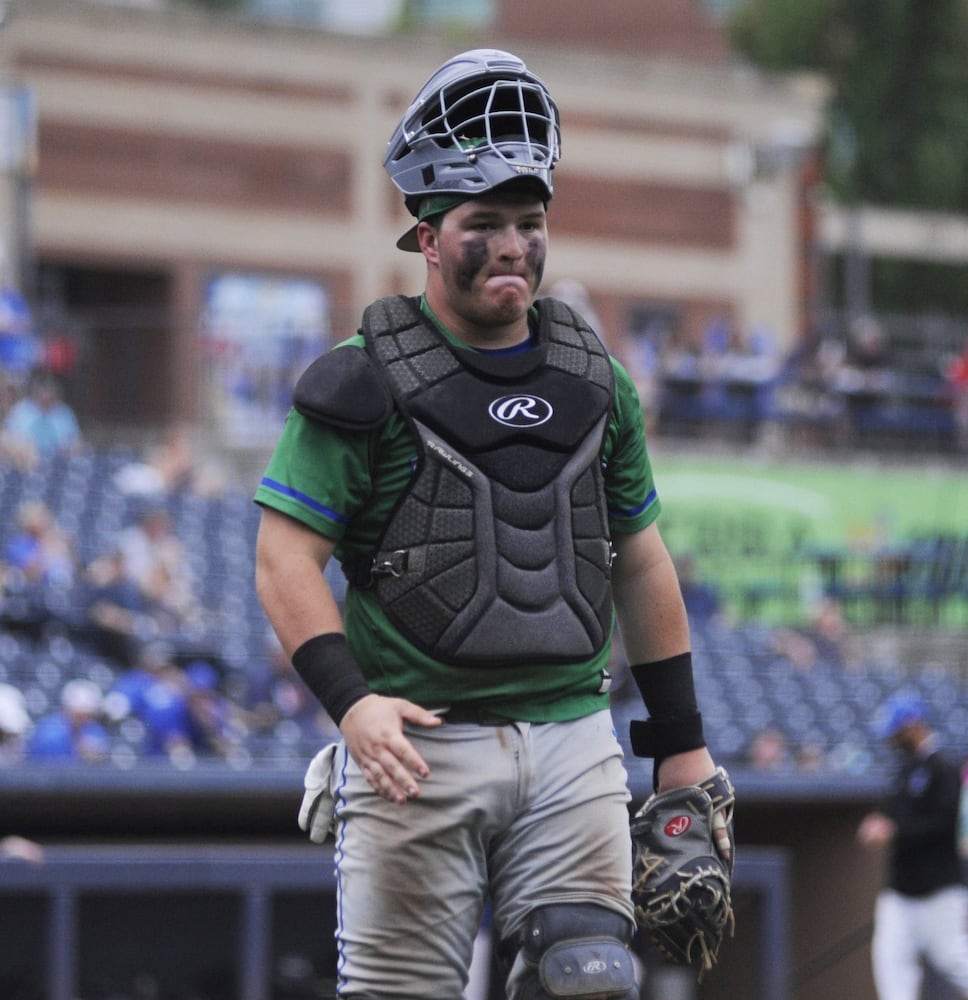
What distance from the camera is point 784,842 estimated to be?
1041 cm

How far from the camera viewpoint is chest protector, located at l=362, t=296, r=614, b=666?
139 inches

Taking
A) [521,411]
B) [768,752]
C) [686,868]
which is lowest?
[768,752]

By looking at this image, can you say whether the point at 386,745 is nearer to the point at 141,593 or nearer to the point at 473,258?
the point at 473,258

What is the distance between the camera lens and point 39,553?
12.6 m

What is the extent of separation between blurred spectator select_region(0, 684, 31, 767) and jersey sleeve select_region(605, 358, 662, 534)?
17.7 ft

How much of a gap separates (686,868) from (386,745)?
68cm

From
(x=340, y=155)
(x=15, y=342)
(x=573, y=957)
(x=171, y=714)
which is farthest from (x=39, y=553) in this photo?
(x=340, y=155)

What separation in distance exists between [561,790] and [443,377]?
29.6 inches

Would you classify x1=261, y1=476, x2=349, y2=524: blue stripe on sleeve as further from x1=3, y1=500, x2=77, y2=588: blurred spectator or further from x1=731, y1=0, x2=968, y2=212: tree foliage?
x1=731, y1=0, x2=968, y2=212: tree foliage

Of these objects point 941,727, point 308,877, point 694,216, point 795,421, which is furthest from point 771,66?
point 308,877

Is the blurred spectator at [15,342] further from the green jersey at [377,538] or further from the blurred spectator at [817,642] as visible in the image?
the green jersey at [377,538]

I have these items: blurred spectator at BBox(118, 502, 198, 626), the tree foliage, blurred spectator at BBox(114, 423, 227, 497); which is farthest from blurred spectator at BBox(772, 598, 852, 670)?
the tree foliage

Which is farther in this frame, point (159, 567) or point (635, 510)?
point (159, 567)

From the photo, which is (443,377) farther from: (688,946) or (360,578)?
(688,946)
